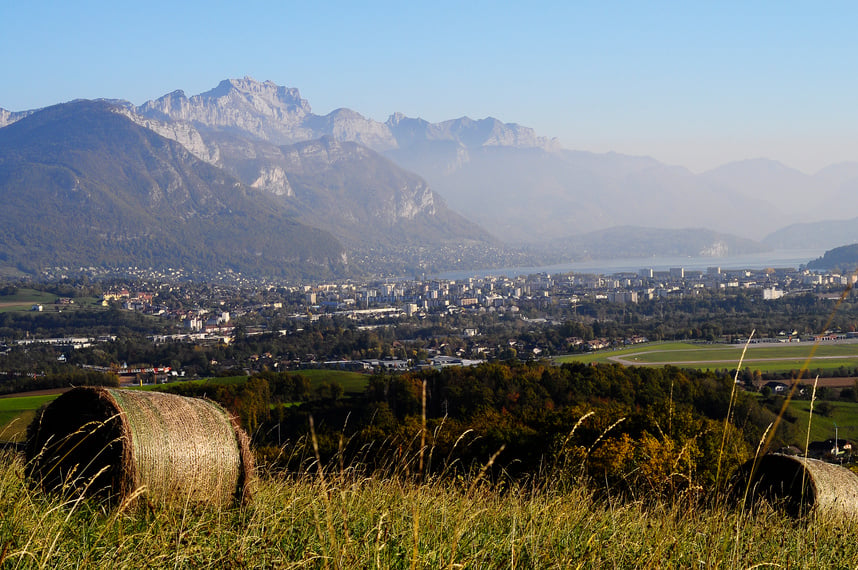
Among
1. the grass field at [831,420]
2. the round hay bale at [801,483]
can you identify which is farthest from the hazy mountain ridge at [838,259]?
the round hay bale at [801,483]

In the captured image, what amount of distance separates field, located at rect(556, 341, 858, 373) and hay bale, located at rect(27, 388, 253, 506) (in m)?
36.4

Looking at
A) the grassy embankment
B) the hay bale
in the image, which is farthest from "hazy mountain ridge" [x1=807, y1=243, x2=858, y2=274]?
the grassy embankment

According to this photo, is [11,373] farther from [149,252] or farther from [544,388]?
[149,252]

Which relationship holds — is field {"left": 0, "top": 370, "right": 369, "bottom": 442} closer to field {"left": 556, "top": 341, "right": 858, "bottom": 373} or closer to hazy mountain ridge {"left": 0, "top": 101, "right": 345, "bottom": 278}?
field {"left": 556, "top": 341, "right": 858, "bottom": 373}

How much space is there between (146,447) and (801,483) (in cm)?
581

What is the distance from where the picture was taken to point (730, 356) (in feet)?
154

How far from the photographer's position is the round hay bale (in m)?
7.72

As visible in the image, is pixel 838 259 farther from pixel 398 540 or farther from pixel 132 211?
pixel 398 540

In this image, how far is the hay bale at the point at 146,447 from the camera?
588 centimetres

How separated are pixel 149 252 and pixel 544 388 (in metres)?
138

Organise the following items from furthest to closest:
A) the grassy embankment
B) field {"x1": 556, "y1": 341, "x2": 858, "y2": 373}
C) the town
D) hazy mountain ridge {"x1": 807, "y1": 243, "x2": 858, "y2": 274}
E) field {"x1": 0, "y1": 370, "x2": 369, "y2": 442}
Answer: hazy mountain ridge {"x1": 807, "y1": 243, "x2": 858, "y2": 274} < the town < field {"x1": 556, "y1": 341, "x2": 858, "y2": 373} < field {"x1": 0, "y1": 370, "x2": 369, "y2": 442} < the grassy embankment

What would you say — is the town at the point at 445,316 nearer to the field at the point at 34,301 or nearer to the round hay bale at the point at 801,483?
the field at the point at 34,301

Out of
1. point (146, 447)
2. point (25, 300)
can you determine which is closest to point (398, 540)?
point (146, 447)

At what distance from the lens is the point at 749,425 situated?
23016 mm
